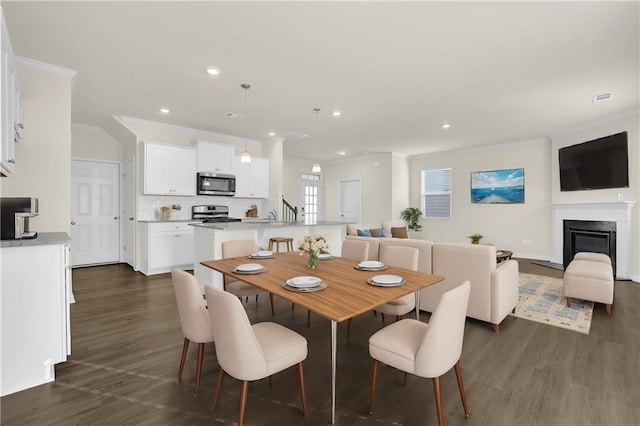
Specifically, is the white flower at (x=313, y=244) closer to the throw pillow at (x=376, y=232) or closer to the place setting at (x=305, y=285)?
the place setting at (x=305, y=285)

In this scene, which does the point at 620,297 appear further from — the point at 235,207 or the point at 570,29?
the point at 235,207

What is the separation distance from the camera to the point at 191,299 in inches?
75.5

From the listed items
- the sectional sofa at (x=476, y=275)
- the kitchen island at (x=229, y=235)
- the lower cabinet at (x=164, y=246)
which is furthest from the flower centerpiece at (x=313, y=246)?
the lower cabinet at (x=164, y=246)

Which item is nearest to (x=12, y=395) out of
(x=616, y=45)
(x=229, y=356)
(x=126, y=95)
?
(x=229, y=356)

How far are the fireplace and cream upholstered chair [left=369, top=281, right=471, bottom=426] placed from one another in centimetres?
549

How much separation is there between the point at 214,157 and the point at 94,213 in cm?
261

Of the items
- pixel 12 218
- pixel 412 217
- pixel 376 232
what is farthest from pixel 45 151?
pixel 412 217

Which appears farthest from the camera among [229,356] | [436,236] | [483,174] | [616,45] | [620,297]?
[436,236]

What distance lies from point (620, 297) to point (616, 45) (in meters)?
3.16

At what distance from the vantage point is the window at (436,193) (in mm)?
8383

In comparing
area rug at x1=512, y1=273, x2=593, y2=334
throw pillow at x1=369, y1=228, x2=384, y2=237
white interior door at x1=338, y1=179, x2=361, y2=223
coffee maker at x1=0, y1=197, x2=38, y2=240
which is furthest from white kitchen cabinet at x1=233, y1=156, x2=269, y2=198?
area rug at x1=512, y1=273, x2=593, y2=334

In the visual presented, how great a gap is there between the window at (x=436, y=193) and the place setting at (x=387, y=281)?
273 inches

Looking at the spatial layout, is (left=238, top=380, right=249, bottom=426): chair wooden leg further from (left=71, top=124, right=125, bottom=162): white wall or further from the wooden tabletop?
(left=71, top=124, right=125, bottom=162): white wall

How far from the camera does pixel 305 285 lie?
191 cm
